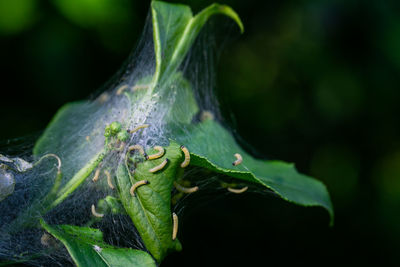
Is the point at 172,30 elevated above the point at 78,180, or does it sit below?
above

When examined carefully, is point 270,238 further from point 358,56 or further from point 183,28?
point 183,28

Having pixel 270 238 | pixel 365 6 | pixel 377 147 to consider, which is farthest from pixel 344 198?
pixel 365 6

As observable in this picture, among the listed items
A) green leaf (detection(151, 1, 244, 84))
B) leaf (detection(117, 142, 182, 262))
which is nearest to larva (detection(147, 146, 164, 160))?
leaf (detection(117, 142, 182, 262))

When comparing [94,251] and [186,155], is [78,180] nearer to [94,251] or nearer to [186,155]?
[94,251]

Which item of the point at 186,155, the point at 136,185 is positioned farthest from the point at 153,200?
the point at 186,155

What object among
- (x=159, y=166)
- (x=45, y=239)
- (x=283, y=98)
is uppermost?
(x=159, y=166)

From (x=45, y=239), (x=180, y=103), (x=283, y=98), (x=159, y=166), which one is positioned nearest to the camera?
(x=159, y=166)

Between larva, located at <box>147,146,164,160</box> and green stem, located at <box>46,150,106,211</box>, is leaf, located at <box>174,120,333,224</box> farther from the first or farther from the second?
green stem, located at <box>46,150,106,211</box>
